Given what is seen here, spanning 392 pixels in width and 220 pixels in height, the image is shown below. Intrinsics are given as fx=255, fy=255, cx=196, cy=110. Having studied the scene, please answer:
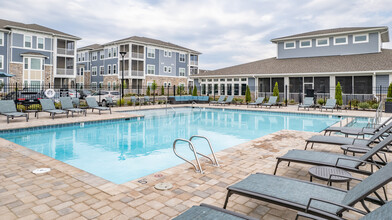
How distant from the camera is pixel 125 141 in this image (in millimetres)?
8906

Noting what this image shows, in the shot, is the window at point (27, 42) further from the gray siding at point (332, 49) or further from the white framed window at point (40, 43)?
the gray siding at point (332, 49)

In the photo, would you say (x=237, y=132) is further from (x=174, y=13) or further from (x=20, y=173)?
(x=174, y=13)

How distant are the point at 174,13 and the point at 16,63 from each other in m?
22.1

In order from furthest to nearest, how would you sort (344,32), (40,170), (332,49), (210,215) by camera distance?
Result: (332,49) → (344,32) → (40,170) → (210,215)

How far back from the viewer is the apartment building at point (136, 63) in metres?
37.8

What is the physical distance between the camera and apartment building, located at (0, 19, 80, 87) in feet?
97.1

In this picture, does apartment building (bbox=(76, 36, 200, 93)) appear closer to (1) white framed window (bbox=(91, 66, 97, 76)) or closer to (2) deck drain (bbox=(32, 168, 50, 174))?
(1) white framed window (bbox=(91, 66, 97, 76))

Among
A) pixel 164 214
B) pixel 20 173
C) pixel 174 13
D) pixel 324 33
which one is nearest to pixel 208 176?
pixel 164 214

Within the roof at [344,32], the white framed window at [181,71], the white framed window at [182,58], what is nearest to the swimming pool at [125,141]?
the roof at [344,32]

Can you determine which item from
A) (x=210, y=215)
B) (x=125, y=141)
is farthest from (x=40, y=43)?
(x=210, y=215)

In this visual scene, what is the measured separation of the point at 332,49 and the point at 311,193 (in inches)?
1018

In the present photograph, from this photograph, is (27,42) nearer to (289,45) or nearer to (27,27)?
(27,27)

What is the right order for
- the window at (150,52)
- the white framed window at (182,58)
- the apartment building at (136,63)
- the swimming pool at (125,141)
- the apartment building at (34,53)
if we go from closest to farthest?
the swimming pool at (125,141) → the apartment building at (34,53) → the apartment building at (136,63) → the window at (150,52) → the white framed window at (182,58)

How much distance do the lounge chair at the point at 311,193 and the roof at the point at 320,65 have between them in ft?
67.5
